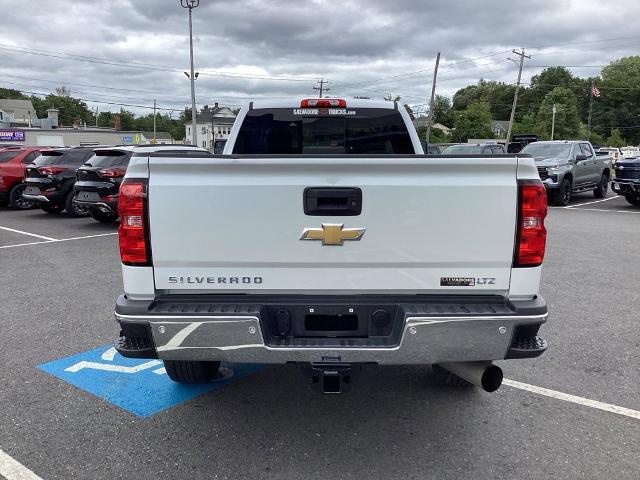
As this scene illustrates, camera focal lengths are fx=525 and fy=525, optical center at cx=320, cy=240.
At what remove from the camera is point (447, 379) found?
3980mm

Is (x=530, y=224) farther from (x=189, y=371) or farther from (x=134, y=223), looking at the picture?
(x=189, y=371)

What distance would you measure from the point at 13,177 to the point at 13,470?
51.8 feet

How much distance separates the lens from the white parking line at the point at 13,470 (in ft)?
9.32

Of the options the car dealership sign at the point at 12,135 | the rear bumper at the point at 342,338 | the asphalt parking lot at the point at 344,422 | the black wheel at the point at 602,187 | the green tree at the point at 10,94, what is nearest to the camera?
the rear bumper at the point at 342,338

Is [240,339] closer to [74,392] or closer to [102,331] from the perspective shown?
[74,392]

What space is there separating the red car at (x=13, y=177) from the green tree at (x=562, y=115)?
9283 centimetres

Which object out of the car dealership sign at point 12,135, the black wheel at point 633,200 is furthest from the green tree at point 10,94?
the black wheel at point 633,200

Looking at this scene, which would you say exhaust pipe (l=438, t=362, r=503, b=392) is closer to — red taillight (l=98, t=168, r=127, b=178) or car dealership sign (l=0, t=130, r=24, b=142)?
red taillight (l=98, t=168, r=127, b=178)

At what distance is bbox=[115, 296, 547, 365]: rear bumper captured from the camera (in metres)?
2.65

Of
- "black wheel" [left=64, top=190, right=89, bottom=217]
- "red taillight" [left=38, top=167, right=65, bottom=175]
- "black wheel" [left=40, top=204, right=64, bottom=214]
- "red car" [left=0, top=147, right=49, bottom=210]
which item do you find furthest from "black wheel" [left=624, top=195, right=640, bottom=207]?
"red car" [left=0, top=147, right=49, bottom=210]

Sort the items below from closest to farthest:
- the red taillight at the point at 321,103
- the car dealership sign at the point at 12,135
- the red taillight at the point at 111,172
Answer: the red taillight at the point at 321,103
the red taillight at the point at 111,172
the car dealership sign at the point at 12,135

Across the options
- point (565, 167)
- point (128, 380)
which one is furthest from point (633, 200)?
point (128, 380)

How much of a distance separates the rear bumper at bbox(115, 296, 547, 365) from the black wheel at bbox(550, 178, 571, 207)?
48.7 feet

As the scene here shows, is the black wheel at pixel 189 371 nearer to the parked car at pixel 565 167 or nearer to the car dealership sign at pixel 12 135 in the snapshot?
the parked car at pixel 565 167
